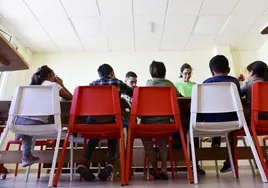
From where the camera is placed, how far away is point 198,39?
16.5ft

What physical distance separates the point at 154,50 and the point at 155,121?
12.2 feet

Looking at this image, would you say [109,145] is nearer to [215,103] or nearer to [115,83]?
[115,83]

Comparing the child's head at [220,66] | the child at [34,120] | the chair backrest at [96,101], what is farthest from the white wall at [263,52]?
the child at [34,120]

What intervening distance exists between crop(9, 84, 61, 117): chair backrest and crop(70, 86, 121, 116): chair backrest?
142mm

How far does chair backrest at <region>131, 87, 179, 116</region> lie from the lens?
6.12 feet

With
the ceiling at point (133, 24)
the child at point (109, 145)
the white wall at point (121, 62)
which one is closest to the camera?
the child at point (109, 145)

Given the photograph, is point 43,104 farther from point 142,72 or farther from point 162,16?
point 142,72

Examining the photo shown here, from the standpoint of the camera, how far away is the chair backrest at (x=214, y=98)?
5.97 ft

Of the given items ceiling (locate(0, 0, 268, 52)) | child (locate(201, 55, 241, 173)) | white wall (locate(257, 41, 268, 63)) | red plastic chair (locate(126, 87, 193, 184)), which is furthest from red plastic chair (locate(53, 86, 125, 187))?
white wall (locate(257, 41, 268, 63))

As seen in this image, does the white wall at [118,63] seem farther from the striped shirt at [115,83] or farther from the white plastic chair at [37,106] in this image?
the white plastic chair at [37,106]

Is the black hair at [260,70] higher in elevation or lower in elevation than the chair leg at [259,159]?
higher

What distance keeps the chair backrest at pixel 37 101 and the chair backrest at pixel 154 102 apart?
0.59m

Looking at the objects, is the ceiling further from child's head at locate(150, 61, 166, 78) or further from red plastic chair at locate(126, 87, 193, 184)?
red plastic chair at locate(126, 87, 193, 184)

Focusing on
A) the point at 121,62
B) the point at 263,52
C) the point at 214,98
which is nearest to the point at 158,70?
the point at 214,98
